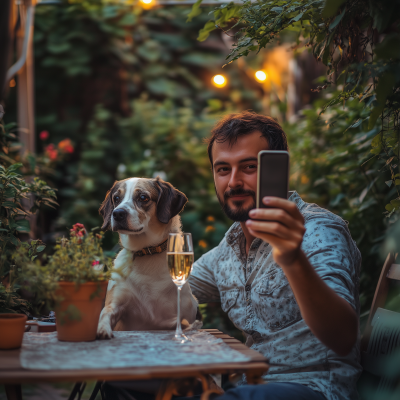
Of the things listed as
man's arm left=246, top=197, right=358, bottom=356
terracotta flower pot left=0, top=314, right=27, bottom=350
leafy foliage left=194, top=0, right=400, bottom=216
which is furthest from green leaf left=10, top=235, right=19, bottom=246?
leafy foliage left=194, top=0, right=400, bottom=216

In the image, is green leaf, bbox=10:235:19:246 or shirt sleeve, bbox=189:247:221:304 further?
shirt sleeve, bbox=189:247:221:304

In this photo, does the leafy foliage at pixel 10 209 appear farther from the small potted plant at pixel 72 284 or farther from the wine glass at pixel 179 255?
the wine glass at pixel 179 255

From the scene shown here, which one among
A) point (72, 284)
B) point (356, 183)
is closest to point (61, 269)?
point (72, 284)

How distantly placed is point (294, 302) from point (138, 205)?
0.98 metres

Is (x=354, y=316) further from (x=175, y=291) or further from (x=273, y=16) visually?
(x=273, y=16)

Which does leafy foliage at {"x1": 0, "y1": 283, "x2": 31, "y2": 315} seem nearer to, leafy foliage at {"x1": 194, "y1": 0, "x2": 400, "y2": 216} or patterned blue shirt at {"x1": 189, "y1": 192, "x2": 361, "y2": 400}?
patterned blue shirt at {"x1": 189, "y1": 192, "x2": 361, "y2": 400}

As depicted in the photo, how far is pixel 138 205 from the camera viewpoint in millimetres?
2273

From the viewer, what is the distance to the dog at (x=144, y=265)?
1.89 meters

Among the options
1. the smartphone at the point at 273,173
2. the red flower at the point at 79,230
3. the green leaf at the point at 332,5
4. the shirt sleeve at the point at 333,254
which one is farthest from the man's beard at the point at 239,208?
the green leaf at the point at 332,5

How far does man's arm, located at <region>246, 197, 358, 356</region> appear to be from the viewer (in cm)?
121

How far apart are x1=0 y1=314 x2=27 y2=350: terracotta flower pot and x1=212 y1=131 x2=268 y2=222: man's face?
3.10ft

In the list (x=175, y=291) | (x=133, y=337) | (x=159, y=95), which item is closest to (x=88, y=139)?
(x=159, y=95)

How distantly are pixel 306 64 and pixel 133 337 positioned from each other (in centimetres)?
444

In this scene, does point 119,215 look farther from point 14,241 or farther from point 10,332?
point 10,332
